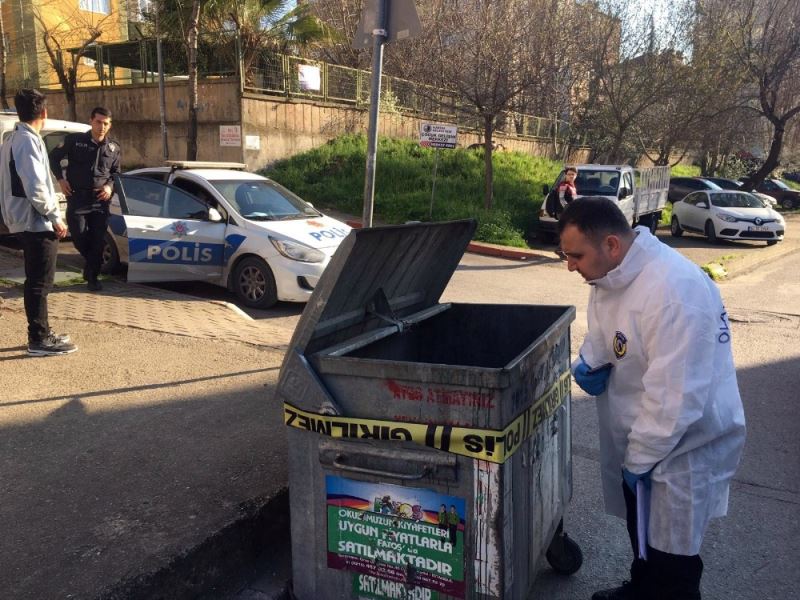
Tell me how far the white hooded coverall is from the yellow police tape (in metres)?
0.38

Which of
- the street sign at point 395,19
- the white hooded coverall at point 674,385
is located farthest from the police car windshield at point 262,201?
the white hooded coverall at point 674,385

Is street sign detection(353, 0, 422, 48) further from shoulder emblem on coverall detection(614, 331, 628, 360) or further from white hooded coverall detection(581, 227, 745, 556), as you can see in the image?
shoulder emblem on coverall detection(614, 331, 628, 360)

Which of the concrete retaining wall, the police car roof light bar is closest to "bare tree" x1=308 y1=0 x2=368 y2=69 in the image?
the concrete retaining wall

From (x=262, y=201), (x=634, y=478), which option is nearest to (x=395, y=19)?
(x=634, y=478)

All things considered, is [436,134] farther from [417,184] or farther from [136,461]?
[136,461]

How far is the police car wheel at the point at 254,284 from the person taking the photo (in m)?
8.02

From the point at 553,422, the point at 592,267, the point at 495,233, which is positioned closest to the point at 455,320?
the point at 553,422

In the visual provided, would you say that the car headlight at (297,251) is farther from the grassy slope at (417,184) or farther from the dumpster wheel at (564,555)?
the grassy slope at (417,184)

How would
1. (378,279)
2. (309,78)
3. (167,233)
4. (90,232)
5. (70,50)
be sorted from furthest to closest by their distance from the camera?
(70,50) < (309,78) < (167,233) < (90,232) < (378,279)

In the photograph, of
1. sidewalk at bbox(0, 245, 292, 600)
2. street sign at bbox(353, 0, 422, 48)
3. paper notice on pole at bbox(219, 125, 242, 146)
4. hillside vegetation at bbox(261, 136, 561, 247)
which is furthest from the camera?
paper notice on pole at bbox(219, 125, 242, 146)

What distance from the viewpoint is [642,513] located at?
239 centimetres

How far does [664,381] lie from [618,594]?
117cm

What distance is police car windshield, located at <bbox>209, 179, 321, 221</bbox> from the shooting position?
8523 millimetres

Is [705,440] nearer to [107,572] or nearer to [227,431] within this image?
[107,572]
